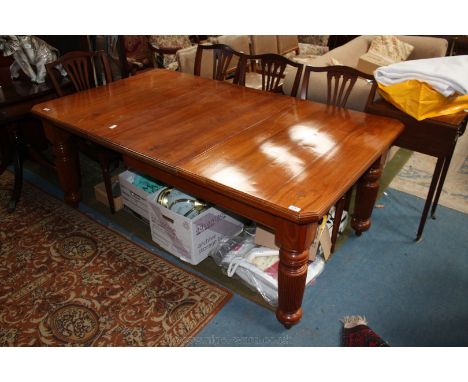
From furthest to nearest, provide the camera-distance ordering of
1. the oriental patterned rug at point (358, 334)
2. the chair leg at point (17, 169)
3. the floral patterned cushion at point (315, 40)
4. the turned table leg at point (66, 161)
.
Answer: the floral patterned cushion at point (315, 40), the chair leg at point (17, 169), the turned table leg at point (66, 161), the oriental patterned rug at point (358, 334)

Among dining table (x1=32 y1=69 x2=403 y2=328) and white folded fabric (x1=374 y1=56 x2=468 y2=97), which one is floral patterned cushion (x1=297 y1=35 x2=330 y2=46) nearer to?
dining table (x1=32 y1=69 x2=403 y2=328)

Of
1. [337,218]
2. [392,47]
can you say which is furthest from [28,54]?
[392,47]

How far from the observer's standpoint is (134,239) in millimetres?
2320

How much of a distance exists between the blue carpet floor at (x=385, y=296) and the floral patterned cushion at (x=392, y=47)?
2.36 meters

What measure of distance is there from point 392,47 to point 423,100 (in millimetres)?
2650

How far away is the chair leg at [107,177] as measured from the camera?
2318mm

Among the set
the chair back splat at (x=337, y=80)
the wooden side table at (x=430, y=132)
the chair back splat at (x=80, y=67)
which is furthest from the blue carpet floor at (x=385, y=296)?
the chair back splat at (x=80, y=67)

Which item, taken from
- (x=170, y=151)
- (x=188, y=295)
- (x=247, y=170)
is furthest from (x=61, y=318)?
(x=247, y=170)

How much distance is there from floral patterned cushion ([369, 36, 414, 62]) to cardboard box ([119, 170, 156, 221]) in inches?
121

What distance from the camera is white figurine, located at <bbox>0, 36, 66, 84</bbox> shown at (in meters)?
2.59

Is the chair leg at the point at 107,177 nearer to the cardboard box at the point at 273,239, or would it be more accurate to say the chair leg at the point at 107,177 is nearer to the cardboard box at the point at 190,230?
the cardboard box at the point at 190,230

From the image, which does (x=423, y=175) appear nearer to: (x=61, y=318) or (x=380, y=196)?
(x=380, y=196)

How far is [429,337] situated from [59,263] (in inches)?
74.9

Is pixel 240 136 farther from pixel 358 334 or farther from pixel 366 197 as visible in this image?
pixel 358 334
